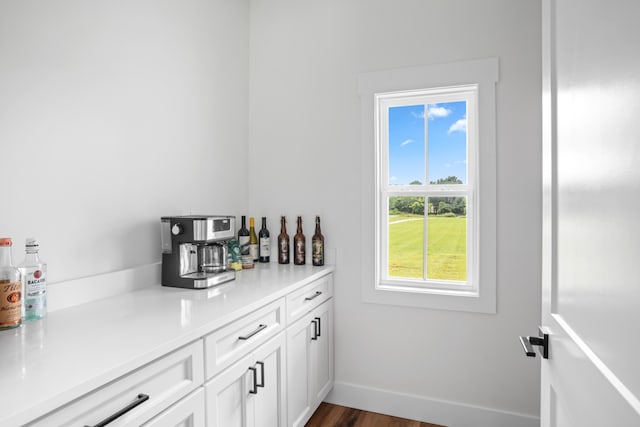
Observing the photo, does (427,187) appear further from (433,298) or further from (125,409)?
(125,409)

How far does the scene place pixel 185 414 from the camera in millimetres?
1263

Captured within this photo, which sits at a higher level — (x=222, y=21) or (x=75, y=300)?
(x=222, y=21)

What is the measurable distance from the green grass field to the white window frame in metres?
0.04

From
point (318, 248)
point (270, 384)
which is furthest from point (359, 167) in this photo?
point (270, 384)

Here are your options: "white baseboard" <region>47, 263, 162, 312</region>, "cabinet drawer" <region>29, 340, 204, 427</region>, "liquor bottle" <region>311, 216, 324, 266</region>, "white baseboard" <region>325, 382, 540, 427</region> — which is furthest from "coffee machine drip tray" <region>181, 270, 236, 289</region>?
"white baseboard" <region>325, 382, 540, 427</region>

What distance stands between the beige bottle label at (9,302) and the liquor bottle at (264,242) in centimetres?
149

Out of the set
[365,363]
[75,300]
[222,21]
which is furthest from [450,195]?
[75,300]

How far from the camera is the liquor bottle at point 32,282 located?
137cm

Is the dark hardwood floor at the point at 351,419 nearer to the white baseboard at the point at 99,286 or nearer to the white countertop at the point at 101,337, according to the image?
the white countertop at the point at 101,337

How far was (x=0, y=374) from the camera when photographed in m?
0.96

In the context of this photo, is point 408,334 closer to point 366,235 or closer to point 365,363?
point 365,363

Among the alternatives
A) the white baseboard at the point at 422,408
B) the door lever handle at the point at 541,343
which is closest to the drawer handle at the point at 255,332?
the door lever handle at the point at 541,343

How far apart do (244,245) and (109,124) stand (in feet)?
3.58

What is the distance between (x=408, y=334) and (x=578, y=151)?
1.81m
